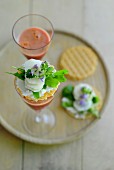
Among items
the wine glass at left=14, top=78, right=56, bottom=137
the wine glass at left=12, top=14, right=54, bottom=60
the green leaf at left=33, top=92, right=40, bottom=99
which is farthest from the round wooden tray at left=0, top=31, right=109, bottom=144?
the green leaf at left=33, top=92, right=40, bottom=99

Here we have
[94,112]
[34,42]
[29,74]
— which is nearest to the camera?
[29,74]

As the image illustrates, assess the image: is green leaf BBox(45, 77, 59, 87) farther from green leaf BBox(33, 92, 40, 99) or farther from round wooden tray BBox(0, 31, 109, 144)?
round wooden tray BBox(0, 31, 109, 144)

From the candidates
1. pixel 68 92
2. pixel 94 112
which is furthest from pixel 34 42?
pixel 94 112

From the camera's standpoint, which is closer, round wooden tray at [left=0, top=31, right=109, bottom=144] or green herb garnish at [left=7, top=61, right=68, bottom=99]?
green herb garnish at [left=7, top=61, right=68, bottom=99]

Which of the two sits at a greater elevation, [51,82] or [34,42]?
[34,42]

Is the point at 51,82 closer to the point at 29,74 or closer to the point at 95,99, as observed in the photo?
the point at 29,74

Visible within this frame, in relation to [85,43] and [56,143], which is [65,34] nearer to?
[85,43]
